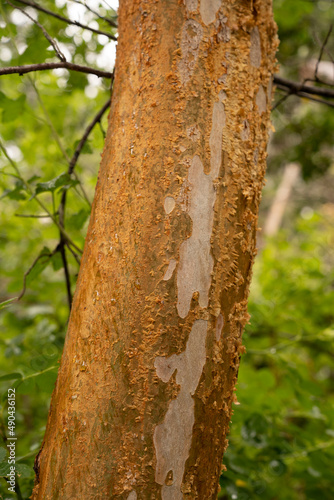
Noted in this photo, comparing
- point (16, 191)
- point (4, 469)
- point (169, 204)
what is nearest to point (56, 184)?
point (16, 191)

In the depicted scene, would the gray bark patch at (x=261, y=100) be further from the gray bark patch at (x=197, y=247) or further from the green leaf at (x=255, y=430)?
the green leaf at (x=255, y=430)

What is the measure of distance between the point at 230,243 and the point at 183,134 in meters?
0.26

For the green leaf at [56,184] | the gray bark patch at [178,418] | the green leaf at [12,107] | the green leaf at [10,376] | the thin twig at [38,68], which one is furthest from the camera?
the green leaf at [12,107]

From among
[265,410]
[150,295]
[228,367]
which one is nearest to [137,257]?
[150,295]

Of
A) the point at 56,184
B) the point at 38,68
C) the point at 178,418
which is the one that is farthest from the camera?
the point at 56,184

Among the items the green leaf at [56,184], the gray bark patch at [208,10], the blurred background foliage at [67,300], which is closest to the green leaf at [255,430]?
the blurred background foliage at [67,300]

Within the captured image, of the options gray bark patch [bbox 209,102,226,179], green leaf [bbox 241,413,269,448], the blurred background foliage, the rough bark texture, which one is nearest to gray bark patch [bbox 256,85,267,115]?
the rough bark texture

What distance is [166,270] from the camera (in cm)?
76

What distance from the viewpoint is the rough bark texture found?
72 cm

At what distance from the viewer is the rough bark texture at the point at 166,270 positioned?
0.72 meters

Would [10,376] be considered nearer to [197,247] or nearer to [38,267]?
[38,267]

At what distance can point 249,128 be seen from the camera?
Answer: 2.81 ft

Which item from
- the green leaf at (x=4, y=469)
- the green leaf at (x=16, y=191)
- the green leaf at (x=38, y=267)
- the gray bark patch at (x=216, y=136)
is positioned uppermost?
the green leaf at (x=16, y=191)

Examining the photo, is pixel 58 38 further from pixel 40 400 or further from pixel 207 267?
pixel 40 400
